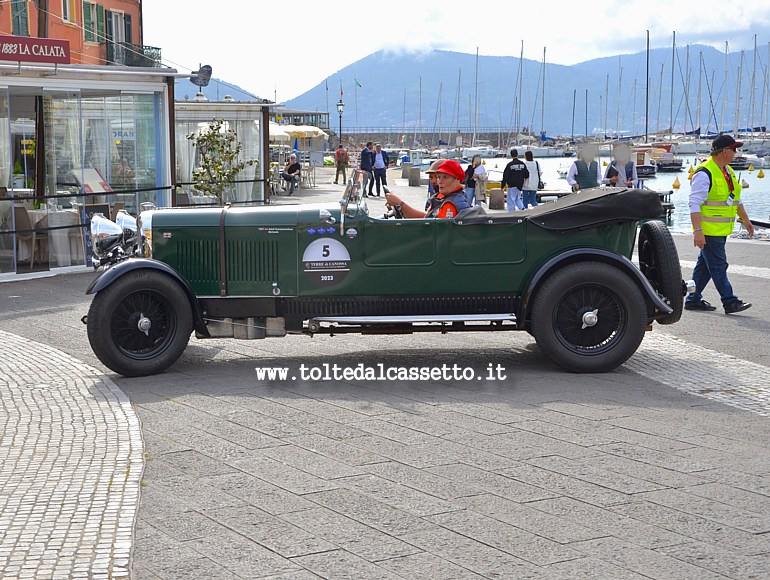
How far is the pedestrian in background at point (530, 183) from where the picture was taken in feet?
82.7

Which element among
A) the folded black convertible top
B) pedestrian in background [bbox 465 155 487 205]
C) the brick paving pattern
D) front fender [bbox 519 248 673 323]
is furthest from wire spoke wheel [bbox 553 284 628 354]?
pedestrian in background [bbox 465 155 487 205]

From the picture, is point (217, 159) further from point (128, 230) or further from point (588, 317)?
point (588, 317)

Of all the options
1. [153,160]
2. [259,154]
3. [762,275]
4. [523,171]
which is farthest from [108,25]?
[762,275]

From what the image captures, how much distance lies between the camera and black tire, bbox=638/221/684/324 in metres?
8.87

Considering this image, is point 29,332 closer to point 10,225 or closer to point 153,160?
point 10,225

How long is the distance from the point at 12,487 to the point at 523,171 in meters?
19.8

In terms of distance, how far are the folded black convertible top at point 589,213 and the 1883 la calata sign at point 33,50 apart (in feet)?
29.4

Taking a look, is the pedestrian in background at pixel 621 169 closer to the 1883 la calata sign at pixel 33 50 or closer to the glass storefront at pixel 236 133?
the glass storefront at pixel 236 133

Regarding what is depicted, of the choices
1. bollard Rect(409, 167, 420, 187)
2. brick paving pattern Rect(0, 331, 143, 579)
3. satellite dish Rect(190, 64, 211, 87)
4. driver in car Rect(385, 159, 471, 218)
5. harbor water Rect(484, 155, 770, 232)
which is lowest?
harbor water Rect(484, 155, 770, 232)

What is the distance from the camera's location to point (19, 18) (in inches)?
1475

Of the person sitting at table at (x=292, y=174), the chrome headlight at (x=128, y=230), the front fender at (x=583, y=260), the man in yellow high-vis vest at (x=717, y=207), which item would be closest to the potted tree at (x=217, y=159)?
the chrome headlight at (x=128, y=230)

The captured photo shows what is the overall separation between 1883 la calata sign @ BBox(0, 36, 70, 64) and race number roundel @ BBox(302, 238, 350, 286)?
27.0 ft

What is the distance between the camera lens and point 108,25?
152 feet

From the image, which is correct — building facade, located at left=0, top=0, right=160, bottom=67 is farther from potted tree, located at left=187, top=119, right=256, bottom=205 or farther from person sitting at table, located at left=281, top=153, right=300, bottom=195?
potted tree, located at left=187, top=119, right=256, bottom=205
